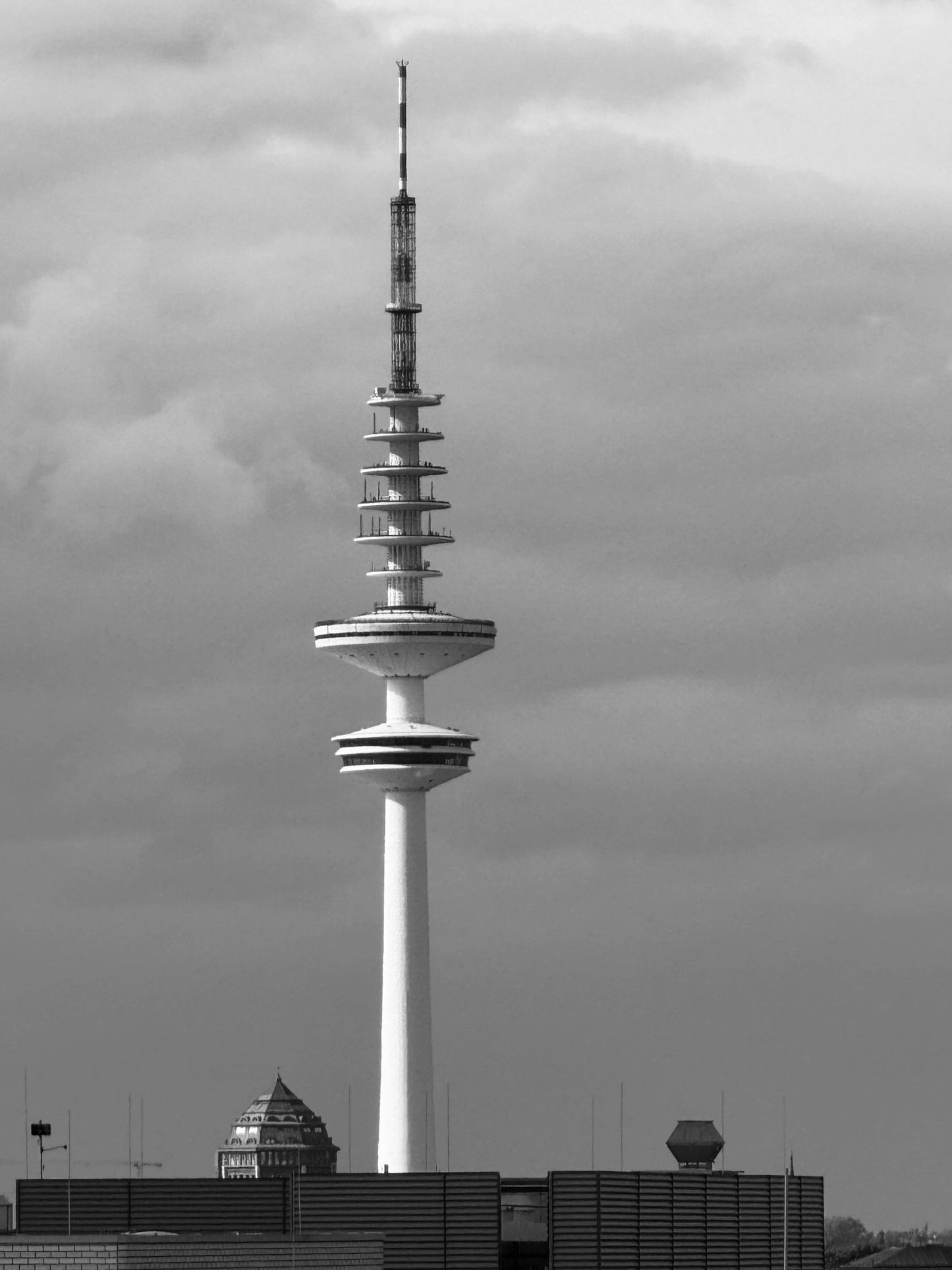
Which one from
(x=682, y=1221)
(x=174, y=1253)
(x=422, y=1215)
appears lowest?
(x=174, y=1253)

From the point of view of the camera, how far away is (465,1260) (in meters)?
144

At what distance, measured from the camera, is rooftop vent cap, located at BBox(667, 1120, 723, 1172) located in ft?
570

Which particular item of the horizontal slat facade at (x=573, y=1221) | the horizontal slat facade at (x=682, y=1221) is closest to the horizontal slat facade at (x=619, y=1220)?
the horizontal slat facade at (x=682, y=1221)

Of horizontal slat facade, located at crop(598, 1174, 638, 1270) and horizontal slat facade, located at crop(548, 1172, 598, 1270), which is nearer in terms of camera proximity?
horizontal slat facade, located at crop(548, 1172, 598, 1270)

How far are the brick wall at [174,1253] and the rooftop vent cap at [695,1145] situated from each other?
2863 inches

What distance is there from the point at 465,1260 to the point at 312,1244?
4314cm

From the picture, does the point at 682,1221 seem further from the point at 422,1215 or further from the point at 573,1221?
the point at 422,1215

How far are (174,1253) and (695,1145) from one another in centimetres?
7922

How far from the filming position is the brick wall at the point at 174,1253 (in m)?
96.2

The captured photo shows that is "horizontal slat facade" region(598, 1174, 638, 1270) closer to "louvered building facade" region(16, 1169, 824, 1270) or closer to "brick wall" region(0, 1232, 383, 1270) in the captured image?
"louvered building facade" region(16, 1169, 824, 1270)

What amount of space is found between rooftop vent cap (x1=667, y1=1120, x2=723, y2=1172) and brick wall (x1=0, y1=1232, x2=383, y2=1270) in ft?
239

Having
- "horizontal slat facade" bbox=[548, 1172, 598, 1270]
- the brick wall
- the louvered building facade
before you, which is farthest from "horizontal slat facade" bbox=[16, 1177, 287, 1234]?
the brick wall

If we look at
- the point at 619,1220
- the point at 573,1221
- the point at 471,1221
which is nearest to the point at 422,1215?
the point at 471,1221

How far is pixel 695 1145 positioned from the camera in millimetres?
174000
